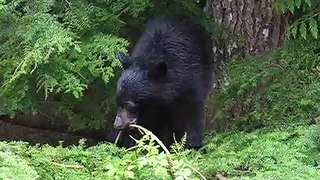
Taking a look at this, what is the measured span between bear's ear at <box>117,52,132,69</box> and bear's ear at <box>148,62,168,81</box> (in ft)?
0.53

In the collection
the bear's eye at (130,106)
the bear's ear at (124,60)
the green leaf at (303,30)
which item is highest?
the green leaf at (303,30)

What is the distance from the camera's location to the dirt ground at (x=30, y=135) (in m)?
6.61

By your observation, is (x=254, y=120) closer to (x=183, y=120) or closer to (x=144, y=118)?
(x=183, y=120)

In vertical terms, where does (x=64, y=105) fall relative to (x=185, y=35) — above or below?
below

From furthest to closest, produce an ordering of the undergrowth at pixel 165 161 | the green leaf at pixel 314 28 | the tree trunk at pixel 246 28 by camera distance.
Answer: the tree trunk at pixel 246 28 → the green leaf at pixel 314 28 → the undergrowth at pixel 165 161

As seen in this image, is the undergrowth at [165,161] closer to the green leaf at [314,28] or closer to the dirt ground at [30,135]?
the green leaf at [314,28]

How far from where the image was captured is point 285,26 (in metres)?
5.51

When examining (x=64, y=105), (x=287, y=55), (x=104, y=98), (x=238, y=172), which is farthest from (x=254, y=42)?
(x=238, y=172)

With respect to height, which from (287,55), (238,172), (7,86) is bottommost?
(238,172)

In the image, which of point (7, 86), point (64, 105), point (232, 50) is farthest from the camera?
point (232, 50)

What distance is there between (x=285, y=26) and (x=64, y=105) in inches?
80.8

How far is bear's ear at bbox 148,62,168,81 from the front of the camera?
430cm

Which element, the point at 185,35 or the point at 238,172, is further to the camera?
the point at 185,35

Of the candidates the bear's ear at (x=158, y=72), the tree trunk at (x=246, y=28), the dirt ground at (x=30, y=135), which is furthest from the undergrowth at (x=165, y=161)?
the dirt ground at (x=30, y=135)
